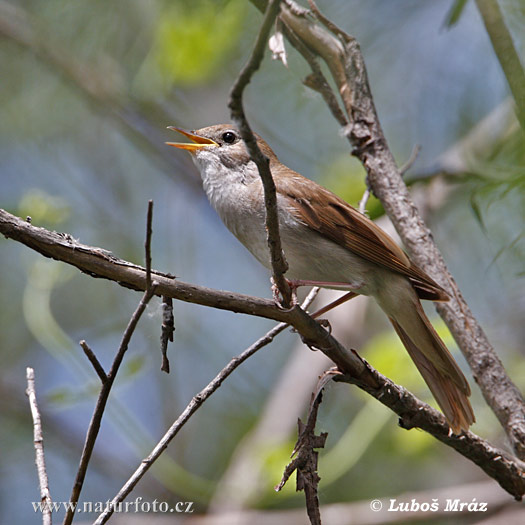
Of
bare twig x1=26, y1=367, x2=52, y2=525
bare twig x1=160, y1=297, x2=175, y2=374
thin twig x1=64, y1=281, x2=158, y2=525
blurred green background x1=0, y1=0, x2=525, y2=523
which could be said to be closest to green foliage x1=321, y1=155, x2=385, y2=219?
blurred green background x1=0, y1=0, x2=525, y2=523

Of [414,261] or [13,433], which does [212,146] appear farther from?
[13,433]

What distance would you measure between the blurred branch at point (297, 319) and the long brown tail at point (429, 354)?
0.93ft

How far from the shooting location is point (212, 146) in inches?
157

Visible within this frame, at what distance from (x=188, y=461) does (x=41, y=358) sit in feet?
6.31

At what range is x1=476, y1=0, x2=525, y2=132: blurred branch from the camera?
2.04 meters

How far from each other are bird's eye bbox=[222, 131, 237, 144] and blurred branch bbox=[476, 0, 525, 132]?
182 centimetres

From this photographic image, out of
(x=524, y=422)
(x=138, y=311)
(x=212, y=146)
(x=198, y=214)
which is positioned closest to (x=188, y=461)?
(x=198, y=214)

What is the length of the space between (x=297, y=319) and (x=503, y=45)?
1218 millimetres

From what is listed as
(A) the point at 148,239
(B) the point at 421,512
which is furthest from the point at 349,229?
(B) the point at 421,512

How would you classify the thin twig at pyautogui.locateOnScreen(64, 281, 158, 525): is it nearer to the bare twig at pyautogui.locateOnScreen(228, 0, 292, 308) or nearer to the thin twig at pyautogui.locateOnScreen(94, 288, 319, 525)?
the thin twig at pyautogui.locateOnScreen(94, 288, 319, 525)

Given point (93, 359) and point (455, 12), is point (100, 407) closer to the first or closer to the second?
point (93, 359)

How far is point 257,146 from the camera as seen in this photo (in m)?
1.93

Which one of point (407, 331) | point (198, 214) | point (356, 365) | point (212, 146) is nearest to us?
point (356, 365)

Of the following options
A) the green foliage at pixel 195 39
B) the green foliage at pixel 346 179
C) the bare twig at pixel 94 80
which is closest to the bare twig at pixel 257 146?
the green foliage at pixel 195 39
